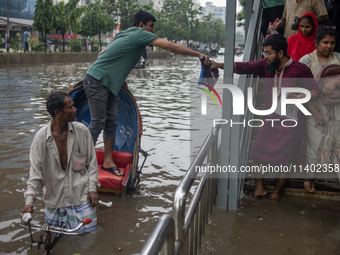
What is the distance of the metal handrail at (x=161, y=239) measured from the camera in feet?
5.33

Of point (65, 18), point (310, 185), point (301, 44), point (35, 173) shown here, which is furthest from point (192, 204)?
point (65, 18)

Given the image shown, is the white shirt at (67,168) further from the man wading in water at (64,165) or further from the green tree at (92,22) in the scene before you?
the green tree at (92,22)

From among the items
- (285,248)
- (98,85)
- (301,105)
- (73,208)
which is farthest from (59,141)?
(301,105)

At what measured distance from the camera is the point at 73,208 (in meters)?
3.39

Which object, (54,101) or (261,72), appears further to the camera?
(261,72)

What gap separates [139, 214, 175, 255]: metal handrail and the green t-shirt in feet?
8.85

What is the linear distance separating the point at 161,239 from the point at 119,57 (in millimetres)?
3008

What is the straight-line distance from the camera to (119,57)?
4.39 metres

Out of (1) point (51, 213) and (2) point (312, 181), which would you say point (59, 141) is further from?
(2) point (312, 181)

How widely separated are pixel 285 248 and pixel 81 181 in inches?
73.3

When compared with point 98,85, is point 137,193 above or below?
below

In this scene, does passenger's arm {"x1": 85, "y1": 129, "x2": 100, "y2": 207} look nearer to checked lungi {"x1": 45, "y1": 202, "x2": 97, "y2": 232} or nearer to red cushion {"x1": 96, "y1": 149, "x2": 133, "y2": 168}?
checked lungi {"x1": 45, "y1": 202, "x2": 97, "y2": 232}

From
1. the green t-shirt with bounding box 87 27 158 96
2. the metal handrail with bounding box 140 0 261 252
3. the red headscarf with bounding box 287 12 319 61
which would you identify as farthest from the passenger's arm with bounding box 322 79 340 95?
the green t-shirt with bounding box 87 27 158 96

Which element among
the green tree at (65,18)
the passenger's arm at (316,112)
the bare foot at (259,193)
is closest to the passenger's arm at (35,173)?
the bare foot at (259,193)
